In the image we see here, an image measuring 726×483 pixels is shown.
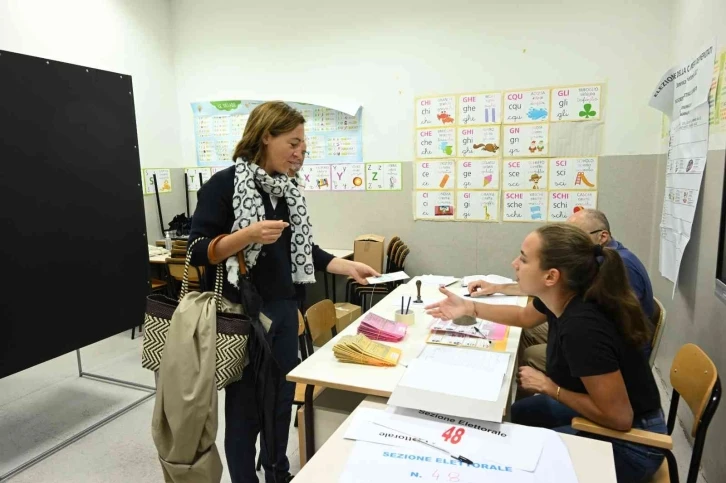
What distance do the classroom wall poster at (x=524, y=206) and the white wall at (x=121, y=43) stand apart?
3515 mm

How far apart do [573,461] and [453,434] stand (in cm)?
28

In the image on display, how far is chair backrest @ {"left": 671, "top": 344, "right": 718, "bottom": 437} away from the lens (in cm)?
142

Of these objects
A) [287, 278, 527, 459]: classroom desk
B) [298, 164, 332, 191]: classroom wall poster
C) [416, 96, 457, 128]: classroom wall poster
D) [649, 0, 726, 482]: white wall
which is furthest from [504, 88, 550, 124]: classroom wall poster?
[287, 278, 527, 459]: classroom desk

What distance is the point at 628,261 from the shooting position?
2076mm

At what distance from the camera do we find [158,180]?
4867mm

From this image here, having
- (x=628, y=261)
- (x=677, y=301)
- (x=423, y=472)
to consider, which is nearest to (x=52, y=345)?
(x=423, y=472)

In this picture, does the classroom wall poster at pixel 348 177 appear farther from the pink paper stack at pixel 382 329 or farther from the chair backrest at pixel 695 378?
the chair backrest at pixel 695 378

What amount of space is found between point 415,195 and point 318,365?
275cm

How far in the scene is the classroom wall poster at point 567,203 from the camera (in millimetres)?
3682

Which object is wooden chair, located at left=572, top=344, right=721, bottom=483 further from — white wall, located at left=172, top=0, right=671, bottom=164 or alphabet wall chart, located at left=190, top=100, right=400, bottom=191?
alphabet wall chart, located at left=190, top=100, right=400, bottom=191

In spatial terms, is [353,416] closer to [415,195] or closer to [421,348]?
[421,348]

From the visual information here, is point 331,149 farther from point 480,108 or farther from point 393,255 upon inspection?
point 480,108

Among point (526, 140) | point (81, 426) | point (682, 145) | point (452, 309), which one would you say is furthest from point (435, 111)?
point (81, 426)

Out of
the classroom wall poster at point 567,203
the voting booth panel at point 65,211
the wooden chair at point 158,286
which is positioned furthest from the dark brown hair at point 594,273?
the wooden chair at point 158,286
